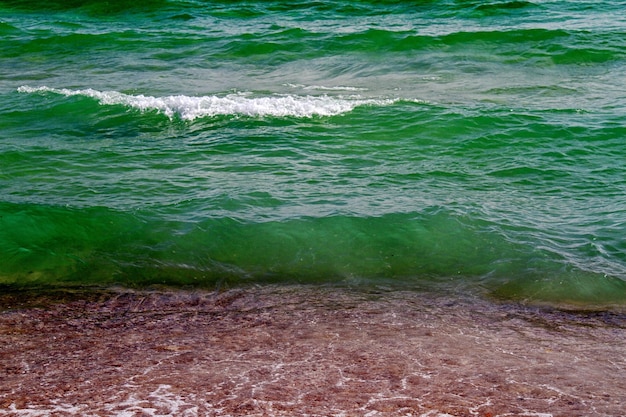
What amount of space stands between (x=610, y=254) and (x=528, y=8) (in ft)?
51.1

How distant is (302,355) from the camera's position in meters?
7.16

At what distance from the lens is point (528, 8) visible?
→ 23719 mm

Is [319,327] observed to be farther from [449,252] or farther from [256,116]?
[256,116]

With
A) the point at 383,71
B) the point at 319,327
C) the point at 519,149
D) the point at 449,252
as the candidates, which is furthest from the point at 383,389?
the point at 383,71

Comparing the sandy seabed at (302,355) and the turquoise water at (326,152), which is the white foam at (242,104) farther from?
the sandy seabed at (302,355)

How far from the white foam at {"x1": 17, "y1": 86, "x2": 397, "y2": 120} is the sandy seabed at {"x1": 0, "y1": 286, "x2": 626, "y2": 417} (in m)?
6.96

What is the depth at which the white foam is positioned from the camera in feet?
50.6

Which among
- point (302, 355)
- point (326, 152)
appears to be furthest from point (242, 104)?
point (302, 355)

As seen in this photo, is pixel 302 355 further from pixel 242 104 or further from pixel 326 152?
pixel 242 104

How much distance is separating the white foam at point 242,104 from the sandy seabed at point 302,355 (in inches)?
274

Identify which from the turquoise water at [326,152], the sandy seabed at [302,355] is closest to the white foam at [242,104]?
the turquoise water at [326,152]

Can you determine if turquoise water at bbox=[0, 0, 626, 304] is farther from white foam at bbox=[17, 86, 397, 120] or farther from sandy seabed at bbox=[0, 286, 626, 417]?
sandy seabed at bbox=[0, 286, 626, 417]

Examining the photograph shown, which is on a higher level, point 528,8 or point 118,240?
point 528,8

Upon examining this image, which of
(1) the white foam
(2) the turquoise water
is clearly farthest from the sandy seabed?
(1) the white foam
